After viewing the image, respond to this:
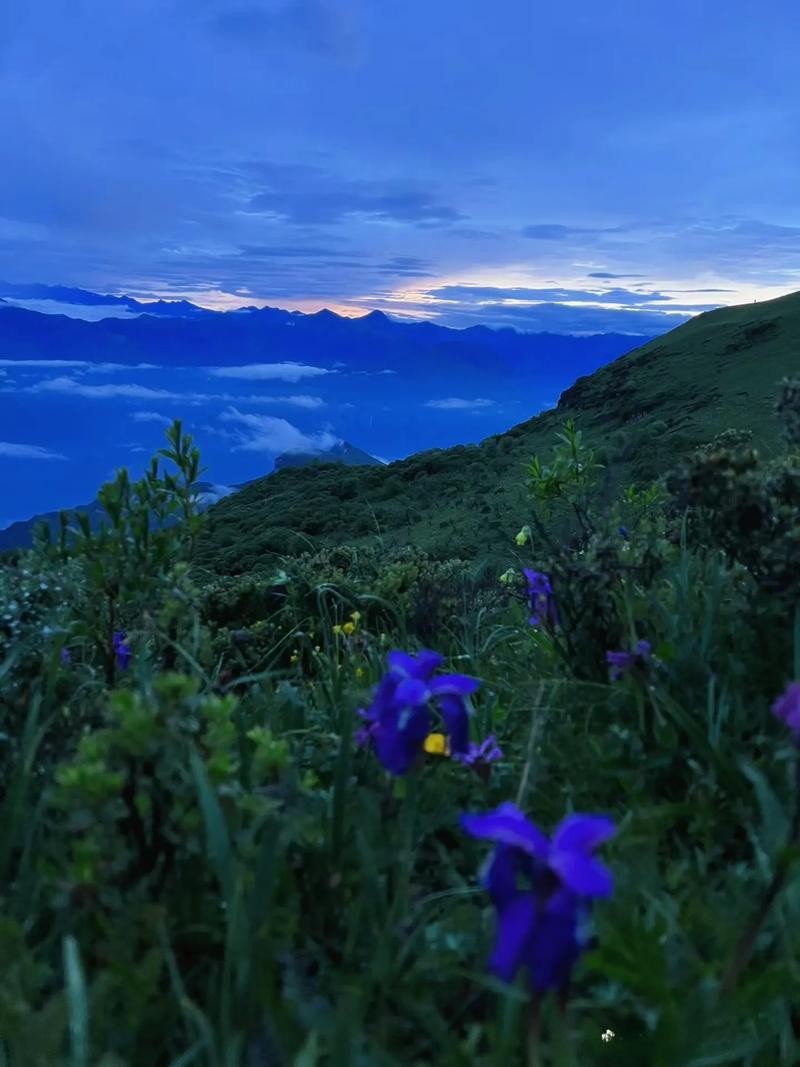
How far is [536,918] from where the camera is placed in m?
→ 1.02

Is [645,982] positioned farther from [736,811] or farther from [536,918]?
[736,811]

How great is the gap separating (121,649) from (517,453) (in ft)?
172

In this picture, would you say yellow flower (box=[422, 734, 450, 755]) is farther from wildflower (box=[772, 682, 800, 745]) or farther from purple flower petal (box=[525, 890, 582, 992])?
purple flower petal (box=[525, 890, 582, 992])

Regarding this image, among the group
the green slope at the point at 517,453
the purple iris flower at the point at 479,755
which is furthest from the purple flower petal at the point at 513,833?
the green slope at the point at 517,453

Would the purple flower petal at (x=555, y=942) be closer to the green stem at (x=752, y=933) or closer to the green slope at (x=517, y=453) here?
the green stem at (x=752, y=933)

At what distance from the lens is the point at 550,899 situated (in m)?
1.02

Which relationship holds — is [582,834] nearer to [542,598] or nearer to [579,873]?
[579,873]

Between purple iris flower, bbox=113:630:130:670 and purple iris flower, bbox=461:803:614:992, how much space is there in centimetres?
171

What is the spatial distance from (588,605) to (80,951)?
4.98ft

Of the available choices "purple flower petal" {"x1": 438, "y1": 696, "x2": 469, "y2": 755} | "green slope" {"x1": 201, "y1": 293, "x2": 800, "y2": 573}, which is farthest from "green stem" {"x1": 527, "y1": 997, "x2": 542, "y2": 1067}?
"green slope" {"x1": 201, "y1": 293, "x2": 800, "y2": 573}

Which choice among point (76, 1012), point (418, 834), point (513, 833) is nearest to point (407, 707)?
point (418, 834)

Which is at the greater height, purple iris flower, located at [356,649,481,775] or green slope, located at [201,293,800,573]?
green slope, located at [201,293,800,573]

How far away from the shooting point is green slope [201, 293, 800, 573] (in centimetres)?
2612

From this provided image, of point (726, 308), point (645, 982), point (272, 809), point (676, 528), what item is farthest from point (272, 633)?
point (726, 308)
